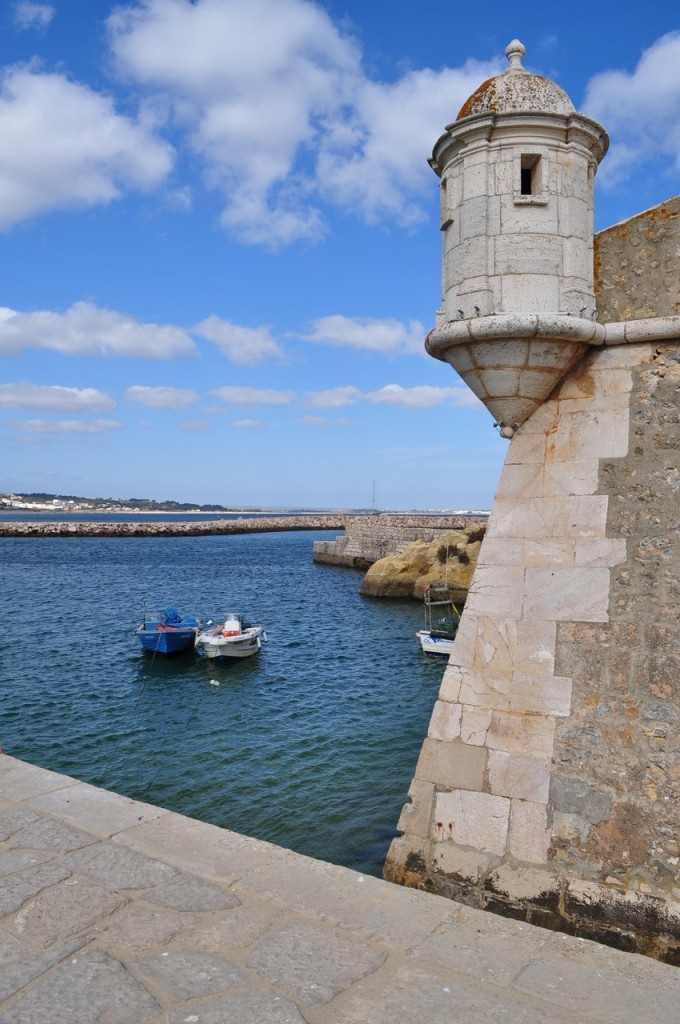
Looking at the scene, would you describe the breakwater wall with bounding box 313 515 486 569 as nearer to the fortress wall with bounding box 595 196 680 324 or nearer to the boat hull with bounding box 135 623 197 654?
the boat hull with bounding box 135 623 197 654

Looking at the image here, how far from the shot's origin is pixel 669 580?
5043 mm

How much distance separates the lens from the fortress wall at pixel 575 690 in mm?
4898

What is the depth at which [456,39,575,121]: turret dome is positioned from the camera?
525 cm

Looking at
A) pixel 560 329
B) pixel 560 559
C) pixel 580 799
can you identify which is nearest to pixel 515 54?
pixel 560 329

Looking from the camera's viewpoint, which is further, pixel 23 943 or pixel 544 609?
pixel 544 609

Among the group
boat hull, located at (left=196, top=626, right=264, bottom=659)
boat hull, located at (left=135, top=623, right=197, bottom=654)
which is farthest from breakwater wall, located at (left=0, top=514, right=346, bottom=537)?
boat hull, located at (left=196, top=626, right=264, bottom=659)

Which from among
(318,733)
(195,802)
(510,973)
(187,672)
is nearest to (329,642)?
(187,672)

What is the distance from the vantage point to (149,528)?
10662cm

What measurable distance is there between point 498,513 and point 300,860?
2.98 metres

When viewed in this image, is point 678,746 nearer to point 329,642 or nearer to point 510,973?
point 510,973

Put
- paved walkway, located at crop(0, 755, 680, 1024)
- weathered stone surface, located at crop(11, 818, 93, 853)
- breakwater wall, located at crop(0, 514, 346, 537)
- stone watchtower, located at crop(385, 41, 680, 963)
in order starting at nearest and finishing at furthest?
paved walkway, located at crop(0, 755, 680, 1024) → weathered stone surface, located at crop(11, 818, 93, 853) → stone watchtower, located at crop(385, 41, 680, 963) → breakwater wall, located at crop(0, 514, 346, 537)

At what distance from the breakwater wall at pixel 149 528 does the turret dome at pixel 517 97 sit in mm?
97100

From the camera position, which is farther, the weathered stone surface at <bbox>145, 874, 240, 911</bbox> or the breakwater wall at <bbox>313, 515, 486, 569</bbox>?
the breakwater wall at <bbox>313, 515, 486, 569</bbox>

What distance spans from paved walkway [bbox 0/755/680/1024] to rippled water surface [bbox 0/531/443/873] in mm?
5272
